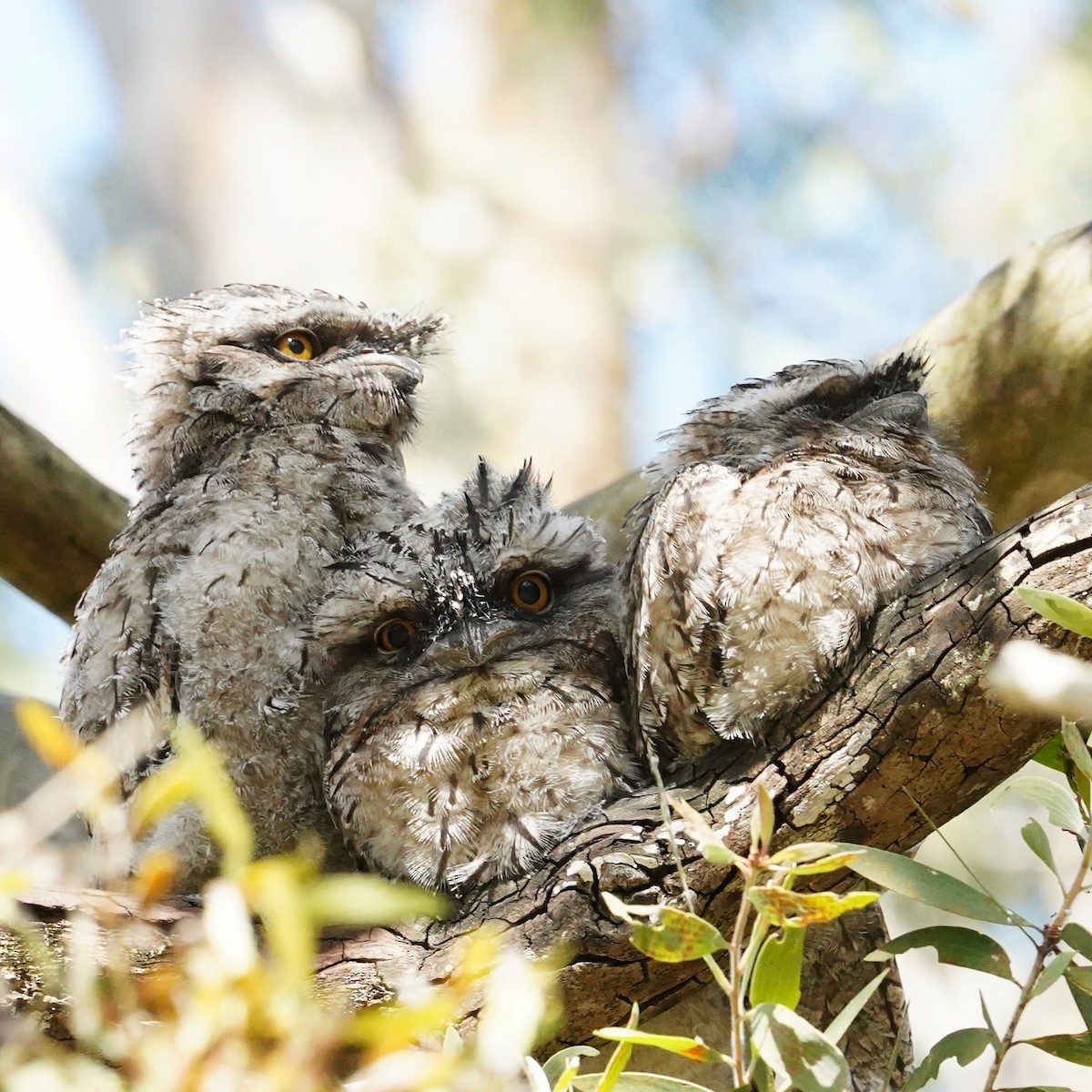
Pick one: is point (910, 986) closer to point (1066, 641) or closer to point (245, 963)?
point (1066, 641)

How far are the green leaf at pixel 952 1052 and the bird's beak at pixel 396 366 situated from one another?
215 centimetres

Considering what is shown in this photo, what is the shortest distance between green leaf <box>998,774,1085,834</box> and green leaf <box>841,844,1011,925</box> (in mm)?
145

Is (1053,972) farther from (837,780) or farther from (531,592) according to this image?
(531,592)

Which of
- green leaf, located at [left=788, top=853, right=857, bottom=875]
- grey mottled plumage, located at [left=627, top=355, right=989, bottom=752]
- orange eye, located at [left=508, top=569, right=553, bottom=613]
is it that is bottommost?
green leaf, located at [left=788, top=853, right=857, bottom=875]

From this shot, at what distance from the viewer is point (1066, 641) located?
72.4 inches

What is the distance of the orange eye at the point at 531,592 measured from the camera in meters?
2.78

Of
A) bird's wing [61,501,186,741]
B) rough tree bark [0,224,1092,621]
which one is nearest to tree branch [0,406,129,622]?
rough tree bark [0,224,1092,621]

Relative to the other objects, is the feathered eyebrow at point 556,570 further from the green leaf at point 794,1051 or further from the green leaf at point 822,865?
the green leaf at point 822,865

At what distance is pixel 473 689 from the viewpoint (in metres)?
2.52

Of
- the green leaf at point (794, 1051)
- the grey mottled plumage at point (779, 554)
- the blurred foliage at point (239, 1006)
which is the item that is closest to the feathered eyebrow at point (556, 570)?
the grey mottled plumage at point (779, 554)

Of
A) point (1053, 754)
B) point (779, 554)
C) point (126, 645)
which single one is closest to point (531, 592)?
point (779, 554)

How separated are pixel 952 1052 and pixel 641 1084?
1.57ft

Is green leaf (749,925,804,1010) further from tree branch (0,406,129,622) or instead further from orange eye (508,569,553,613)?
tree branch (0,406,129,622)

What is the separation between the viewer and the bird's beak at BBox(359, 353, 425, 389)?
3.37m
